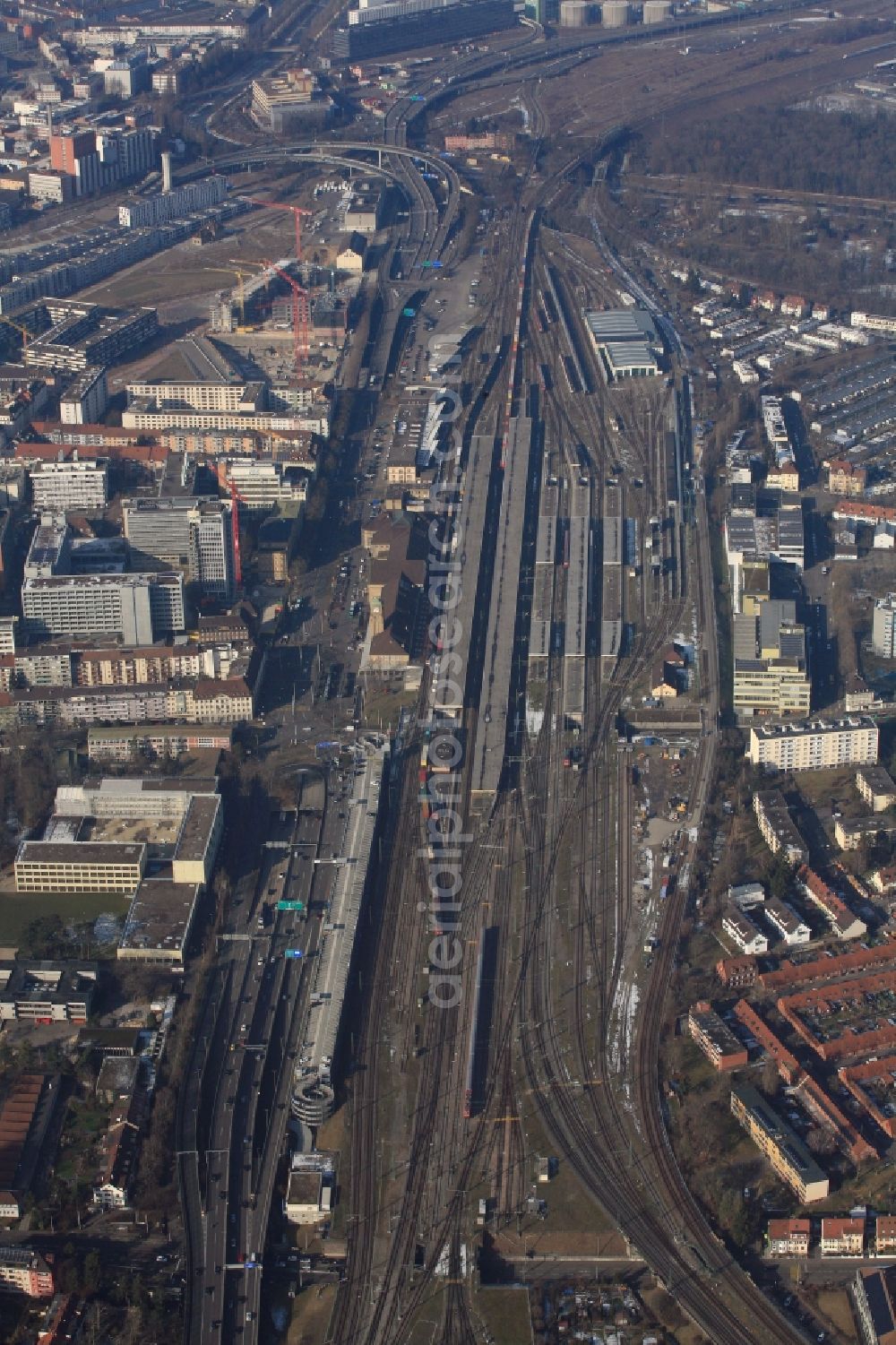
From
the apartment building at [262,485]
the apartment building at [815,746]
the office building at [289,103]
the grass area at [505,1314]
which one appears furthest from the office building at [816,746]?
the office building at [289,103]

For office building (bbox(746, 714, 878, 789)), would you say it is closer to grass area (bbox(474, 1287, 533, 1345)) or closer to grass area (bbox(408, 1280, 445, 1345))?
grass area (bbox(474, 1287, 533, 1345))

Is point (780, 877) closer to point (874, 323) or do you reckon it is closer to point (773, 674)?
point (773, 674)

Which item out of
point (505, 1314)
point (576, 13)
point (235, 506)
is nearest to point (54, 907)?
point (505, 1314)

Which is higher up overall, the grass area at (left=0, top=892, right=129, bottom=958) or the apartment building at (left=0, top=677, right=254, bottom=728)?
the apartment building at (left=0, top=677, right=254, bottom=728)

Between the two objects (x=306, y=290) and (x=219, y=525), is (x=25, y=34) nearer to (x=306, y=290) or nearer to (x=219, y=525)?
(x=306, y=290)

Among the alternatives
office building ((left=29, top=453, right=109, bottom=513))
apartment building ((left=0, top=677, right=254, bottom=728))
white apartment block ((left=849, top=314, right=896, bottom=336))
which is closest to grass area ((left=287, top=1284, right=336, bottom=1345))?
apartment building ((left=0, top=677, right=254, bottom=728))

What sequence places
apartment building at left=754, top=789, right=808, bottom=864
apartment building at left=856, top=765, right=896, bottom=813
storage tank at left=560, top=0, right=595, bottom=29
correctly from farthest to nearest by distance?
storage tank at left=560, top=0, right=595, bottom=29 → apartment building at left=856, top=765, right=896, bottom=813 → apartment building at left=754, top=789, right=808, bottom=864

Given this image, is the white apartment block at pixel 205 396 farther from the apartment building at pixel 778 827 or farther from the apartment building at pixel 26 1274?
the apartment building at pixel 26 1274
